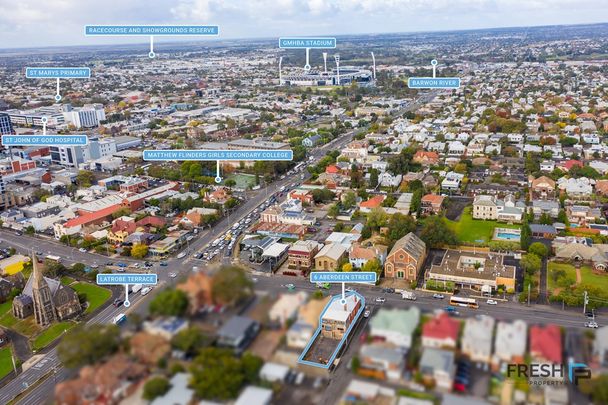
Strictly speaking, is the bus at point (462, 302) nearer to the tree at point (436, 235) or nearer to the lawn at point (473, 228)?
the tree at point (436, 235)

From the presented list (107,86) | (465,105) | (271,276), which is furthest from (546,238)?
(107,86)

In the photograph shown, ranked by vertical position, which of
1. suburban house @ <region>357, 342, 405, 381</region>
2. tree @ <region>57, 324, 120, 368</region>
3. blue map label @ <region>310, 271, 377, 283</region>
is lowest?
blue map label @ <region>310, 271, 377, 283</region>

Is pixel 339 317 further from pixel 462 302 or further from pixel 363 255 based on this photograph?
pixel 363 255

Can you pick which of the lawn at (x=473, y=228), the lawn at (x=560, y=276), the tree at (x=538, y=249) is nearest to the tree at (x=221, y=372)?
the lawn at (x=560, y=276)

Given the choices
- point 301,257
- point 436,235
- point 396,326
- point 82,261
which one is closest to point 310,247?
point 301,257

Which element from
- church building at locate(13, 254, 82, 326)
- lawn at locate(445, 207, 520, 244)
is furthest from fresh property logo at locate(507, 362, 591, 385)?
lawn at locate(445, 207, 520, 244)

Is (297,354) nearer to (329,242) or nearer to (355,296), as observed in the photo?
(355,296)

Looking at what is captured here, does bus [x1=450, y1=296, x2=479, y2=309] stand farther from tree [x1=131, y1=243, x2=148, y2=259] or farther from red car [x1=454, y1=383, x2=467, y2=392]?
tree [x1=131, y1=243, x2=148, y2=259]
